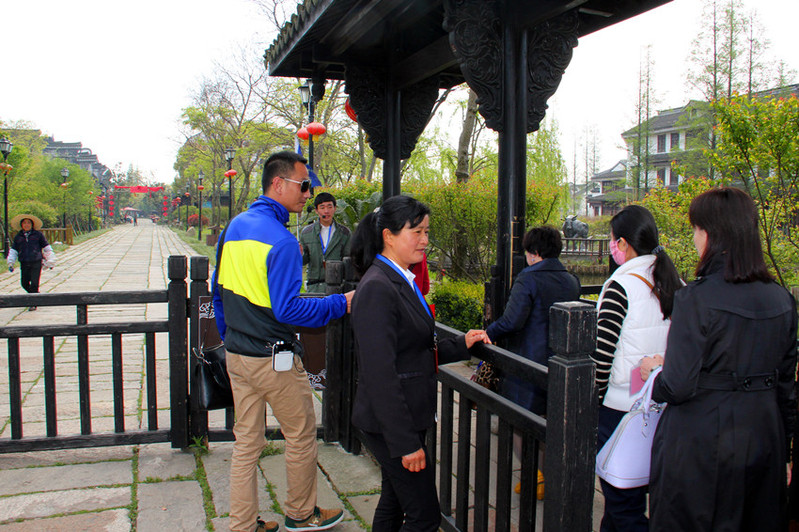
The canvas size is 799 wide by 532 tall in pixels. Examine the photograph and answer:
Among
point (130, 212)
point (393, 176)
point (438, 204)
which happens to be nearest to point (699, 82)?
point (438, 204)

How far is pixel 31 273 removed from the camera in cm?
1064

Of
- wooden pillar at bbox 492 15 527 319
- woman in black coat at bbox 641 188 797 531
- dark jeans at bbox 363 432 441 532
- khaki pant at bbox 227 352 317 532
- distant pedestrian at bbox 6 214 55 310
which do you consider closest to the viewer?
woman in black coat at bbox 641 188 797 531

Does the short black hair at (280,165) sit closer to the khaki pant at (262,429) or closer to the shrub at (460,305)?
the khaki pant at (262,429)

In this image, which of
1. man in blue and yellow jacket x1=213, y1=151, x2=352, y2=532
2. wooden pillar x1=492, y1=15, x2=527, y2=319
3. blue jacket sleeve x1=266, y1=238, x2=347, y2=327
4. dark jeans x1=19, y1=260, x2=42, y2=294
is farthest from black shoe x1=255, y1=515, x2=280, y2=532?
dark jeans x1=19, y1=260, x2=42, y2=294

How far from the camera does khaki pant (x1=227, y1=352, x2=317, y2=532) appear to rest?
2799 mm

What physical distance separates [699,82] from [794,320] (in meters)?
35.4

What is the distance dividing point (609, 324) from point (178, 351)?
9.28 ft

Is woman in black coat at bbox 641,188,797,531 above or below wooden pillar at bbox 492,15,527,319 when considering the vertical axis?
below

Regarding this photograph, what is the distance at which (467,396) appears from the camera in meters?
2.55

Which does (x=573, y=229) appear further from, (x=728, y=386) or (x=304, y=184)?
(x=728, y=386)

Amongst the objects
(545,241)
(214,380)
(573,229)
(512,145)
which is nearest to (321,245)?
(512,145)

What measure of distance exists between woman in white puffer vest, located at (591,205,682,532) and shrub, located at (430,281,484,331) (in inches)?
205

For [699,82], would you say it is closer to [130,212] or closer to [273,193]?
[273,193]

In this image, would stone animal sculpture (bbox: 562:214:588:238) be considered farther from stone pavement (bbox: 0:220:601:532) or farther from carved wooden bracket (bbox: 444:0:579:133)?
stone pavement (bbox: 0:220:601:532)
